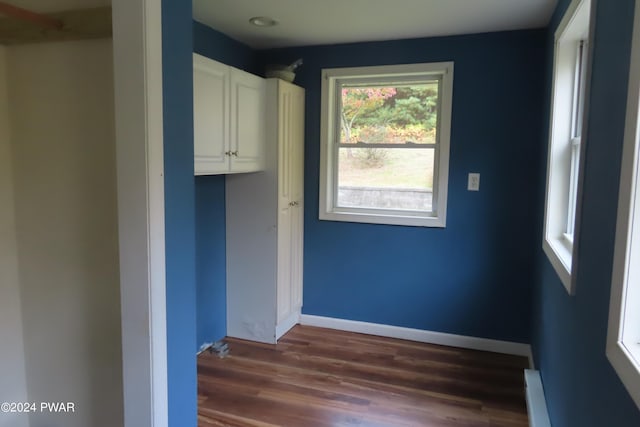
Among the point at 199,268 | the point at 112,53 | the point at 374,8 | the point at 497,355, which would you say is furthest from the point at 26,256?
the point at 497,355

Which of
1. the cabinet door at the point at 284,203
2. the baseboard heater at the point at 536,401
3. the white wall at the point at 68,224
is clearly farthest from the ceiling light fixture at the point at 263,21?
the baseboard heater at the point at 536,401

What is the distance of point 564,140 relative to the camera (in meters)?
2.39

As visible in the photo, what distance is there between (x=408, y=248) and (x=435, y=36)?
4.94ft

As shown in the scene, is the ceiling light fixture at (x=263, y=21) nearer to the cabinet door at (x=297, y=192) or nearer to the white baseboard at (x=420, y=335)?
the cabinet door at (x=297, y=192)

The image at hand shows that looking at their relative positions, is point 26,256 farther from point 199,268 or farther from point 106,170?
point 199,268

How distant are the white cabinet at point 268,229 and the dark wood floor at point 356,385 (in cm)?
21

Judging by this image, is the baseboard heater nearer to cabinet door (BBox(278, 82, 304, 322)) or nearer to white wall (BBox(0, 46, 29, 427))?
cabinet door (BBox(278, 82, 304, 322))

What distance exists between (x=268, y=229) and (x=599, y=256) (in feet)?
7.48

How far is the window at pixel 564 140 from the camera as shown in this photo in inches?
90.1

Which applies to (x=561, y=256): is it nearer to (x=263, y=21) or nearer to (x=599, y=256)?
(x=599, y=256)

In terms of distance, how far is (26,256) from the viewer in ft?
6.08

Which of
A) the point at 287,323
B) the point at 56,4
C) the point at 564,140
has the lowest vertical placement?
the point at 287,323

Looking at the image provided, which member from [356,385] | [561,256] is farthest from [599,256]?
[356,385]

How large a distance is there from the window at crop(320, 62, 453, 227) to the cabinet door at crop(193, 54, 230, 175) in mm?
961
